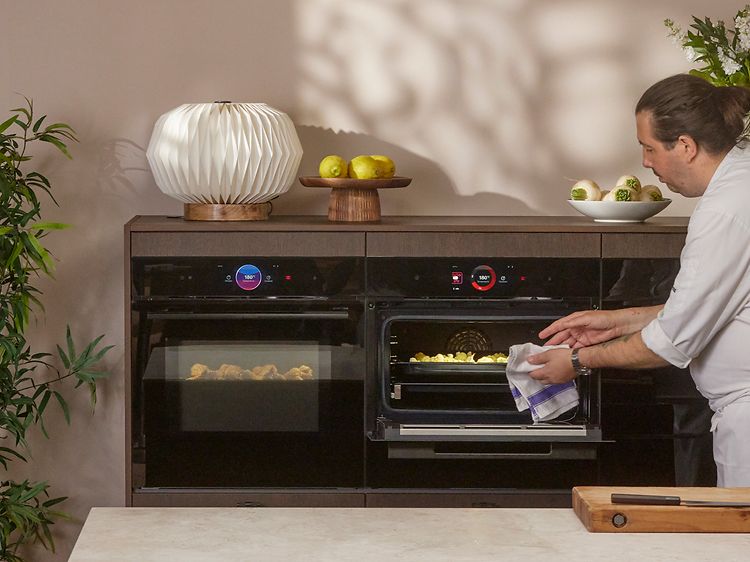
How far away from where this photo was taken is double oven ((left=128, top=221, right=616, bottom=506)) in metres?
3.17

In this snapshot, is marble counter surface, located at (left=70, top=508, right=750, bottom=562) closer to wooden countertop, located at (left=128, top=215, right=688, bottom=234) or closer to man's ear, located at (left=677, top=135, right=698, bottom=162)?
man's ear, located at (left=677, top=135, right=698, bottom=162)

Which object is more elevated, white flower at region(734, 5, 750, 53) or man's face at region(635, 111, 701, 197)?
white flower at region(734, 5, 750, 53)

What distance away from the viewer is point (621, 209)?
3.24 metres

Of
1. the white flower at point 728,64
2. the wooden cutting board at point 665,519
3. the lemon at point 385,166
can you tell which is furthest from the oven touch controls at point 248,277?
the wooden cutting board at point 665,519

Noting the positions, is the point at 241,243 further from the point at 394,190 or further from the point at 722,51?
the point at 722,51

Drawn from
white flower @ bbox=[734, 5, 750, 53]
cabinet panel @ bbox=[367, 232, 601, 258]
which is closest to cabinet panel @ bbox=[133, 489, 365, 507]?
cabinet panel @ bbox=[367, 232, 601, 258]

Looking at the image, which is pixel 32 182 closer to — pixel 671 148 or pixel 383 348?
pixel 383 348

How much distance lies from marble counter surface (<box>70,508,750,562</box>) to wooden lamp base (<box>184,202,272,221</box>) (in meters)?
1.55

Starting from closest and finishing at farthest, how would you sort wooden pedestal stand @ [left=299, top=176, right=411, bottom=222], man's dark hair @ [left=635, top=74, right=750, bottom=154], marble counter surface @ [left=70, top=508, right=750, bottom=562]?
marble counter surface @ [left=70, top=508, right=750, bottom=562]
man's dark hair @ [left=635, top=74, right=750, bottom=154]
wooden pedestal stand @ [left=299, top=176, right=411, bottom=222]

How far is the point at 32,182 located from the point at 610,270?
6.24ft

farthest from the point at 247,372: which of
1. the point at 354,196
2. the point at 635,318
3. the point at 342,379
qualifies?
the point at 635,318

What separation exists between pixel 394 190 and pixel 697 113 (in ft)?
4.46

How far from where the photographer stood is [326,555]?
1.60 metres

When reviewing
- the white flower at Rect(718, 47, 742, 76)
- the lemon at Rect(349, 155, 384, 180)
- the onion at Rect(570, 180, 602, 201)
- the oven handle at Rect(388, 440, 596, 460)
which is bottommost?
the oven handle at Rect(388, 440, 596, 460)
